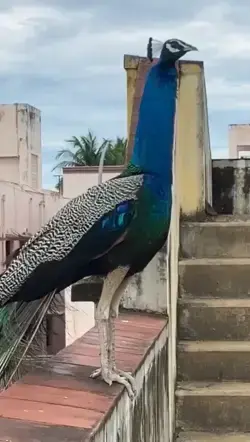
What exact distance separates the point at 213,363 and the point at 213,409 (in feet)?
1.07

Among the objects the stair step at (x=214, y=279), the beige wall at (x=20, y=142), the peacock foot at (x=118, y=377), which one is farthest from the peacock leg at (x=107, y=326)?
the beige wall at (x=20, y=142)

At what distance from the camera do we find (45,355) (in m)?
3.44

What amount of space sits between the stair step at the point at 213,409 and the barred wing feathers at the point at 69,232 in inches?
80.8

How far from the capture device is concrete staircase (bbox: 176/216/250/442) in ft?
14.9

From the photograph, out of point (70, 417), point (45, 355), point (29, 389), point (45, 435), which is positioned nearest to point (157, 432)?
point (45, 355)

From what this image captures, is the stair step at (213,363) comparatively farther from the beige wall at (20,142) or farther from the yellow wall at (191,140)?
the beige wall at (20,142)

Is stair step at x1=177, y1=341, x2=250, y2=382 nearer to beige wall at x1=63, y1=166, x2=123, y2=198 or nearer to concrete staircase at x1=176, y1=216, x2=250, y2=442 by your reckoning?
concrete staircase at x1=176, y1=216, x2=250, y2=442

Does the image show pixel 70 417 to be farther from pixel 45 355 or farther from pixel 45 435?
pixel 45 355

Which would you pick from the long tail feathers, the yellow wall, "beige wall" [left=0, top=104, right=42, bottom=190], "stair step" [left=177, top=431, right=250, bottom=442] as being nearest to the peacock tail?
the long tail feathers

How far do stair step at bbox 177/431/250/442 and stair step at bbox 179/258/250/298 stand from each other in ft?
3.46

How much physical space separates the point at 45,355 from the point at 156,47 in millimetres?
1403

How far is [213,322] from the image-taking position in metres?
5.02

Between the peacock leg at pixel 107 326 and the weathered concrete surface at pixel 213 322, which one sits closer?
the peacock leg at pixel 107 326

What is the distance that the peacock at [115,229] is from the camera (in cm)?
271
